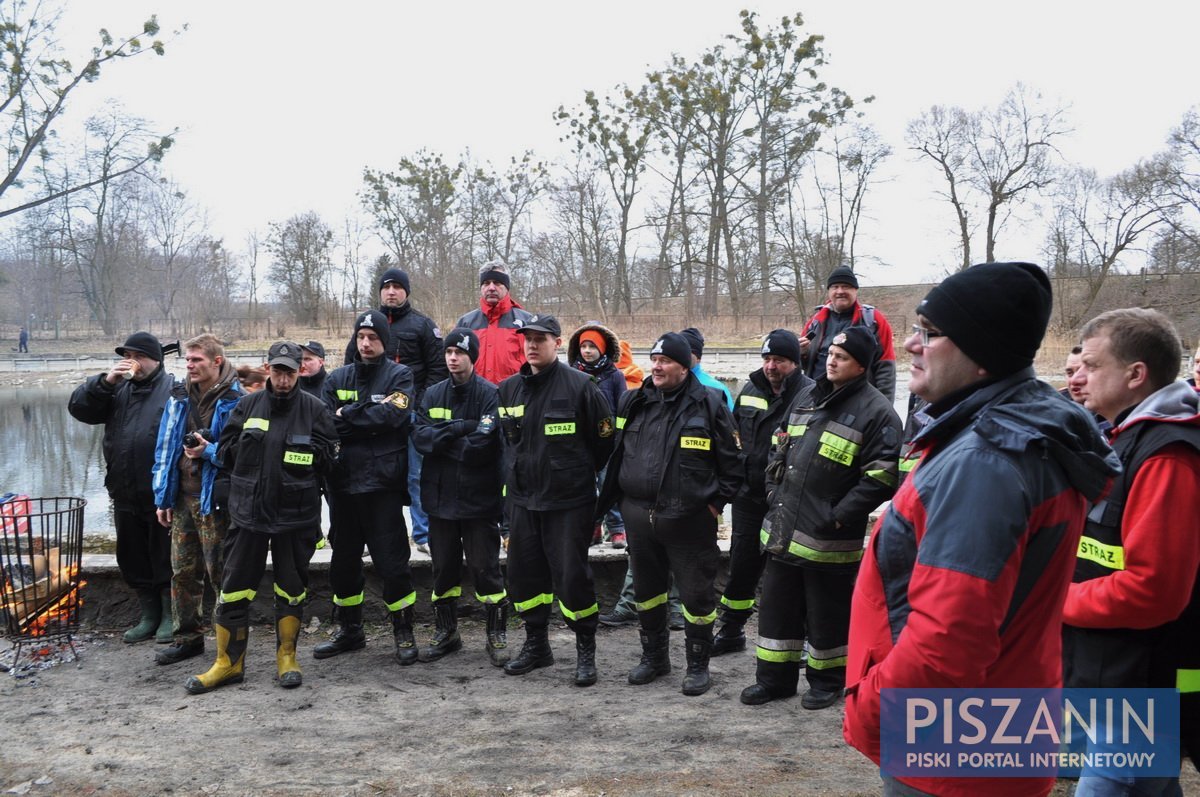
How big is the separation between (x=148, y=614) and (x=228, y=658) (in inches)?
54.6

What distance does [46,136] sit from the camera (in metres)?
19.6

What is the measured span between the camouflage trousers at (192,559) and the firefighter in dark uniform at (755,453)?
3359mm

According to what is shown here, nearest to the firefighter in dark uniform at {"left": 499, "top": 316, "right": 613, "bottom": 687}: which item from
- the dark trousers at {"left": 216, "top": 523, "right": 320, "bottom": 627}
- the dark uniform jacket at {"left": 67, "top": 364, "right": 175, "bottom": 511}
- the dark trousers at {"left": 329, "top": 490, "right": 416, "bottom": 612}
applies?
the dark trousers at {"left": 329, "top": 490, "right": 416, "bottom": 612}

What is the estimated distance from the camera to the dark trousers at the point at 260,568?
4.93 meters

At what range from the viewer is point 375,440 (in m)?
5.33

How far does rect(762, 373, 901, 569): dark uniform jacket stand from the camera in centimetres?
419

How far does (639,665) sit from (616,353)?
2451 mm

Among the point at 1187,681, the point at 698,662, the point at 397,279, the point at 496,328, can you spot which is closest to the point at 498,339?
the point at 496,328

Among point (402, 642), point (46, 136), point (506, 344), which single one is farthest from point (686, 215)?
point (402, 642)

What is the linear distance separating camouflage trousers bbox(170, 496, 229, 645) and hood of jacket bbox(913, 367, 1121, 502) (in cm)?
485

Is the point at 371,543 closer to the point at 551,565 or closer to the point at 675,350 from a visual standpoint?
the point at 551,565

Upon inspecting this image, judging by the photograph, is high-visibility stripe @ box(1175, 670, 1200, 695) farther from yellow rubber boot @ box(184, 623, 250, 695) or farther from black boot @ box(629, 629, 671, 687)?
yellow rubber boot @ box(184, 623, 250, 695)

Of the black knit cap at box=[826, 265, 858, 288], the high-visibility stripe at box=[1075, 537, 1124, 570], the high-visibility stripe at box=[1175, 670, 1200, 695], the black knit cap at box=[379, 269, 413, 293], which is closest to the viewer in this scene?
the high-visibility stripe at box=[1175, 670, 1200, 695]

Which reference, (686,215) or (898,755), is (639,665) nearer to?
(898,755)
